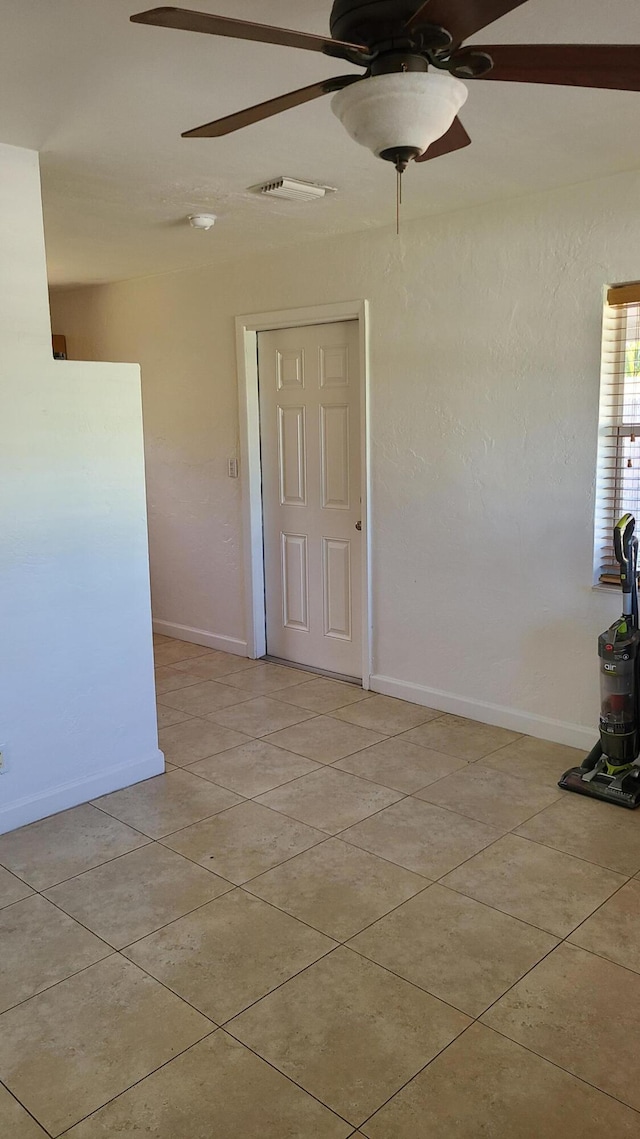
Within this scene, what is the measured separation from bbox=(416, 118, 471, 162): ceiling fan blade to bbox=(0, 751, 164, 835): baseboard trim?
257cm

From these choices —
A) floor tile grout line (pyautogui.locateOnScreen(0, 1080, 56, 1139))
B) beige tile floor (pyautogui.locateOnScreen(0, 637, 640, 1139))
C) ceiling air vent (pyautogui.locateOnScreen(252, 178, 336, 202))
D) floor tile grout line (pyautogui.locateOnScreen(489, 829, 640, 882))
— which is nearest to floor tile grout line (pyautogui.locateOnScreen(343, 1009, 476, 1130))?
beige tile floor (pyautogui.locateOnScreen(0, 637, 640, 1139))

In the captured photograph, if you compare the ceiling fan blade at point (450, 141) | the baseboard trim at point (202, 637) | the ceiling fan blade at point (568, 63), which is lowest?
the baseboard trim at point (202, 637)

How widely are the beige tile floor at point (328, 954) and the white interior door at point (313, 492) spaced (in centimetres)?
124

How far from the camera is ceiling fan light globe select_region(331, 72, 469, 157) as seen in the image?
150cm

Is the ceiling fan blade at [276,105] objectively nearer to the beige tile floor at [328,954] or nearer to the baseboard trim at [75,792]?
the beige tile floor at [328,954]

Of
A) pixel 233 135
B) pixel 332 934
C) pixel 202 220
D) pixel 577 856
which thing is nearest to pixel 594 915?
pixel 577 856

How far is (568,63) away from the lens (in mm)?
1454

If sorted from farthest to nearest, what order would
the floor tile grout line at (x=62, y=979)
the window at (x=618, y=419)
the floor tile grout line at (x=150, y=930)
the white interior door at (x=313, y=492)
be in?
the white interior door at (x=313, y=492)
the window at (x=618, y=419)
the floor tile grout line at (x=150, y=930)
the floor tile grout line at (x=62, y=979)

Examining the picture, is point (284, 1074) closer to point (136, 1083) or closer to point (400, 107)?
point (136, 1083)

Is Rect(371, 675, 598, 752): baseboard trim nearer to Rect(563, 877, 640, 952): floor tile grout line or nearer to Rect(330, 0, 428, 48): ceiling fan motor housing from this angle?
Rect(563, 877, 640, 952): floor tile grout line

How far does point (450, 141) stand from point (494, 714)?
8.89ft

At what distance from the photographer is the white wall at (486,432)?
3438mm

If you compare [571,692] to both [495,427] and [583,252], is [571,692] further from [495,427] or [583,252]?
[583,252]

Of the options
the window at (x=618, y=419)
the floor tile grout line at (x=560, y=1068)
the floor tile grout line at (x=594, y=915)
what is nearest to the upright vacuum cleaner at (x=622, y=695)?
the window at (x=618, y=419)
